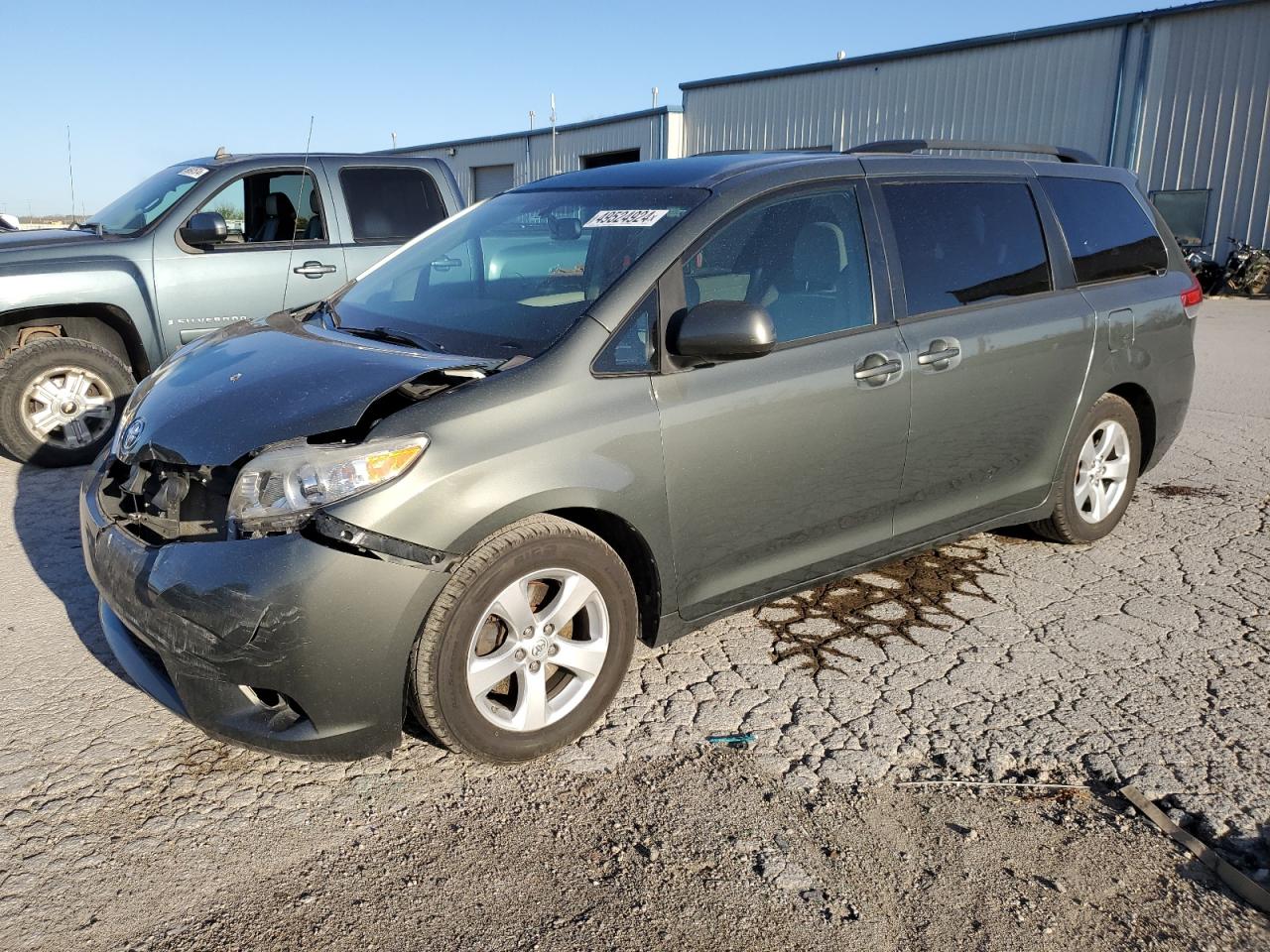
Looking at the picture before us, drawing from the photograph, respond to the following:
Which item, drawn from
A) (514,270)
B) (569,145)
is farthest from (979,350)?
(569,145)

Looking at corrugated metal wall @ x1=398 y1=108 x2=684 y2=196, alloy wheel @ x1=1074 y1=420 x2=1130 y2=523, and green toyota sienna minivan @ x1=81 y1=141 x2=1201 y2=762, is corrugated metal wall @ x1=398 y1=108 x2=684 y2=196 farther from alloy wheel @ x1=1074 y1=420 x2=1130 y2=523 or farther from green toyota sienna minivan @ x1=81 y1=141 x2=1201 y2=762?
green toyota sienna minivan @ x1=81 y1=141 x2=1201 y2=762

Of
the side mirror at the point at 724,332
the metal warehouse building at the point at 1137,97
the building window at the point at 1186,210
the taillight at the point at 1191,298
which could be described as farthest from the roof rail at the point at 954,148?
the building window at the point at 1186,210

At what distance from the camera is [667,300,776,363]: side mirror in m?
3.10

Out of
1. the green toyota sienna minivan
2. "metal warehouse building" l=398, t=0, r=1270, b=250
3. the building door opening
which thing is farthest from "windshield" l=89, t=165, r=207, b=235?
the building door opening

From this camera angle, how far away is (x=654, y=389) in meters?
3.16

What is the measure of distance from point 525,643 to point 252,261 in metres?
4.71

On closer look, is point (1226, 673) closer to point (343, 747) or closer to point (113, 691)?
point (343, 747)

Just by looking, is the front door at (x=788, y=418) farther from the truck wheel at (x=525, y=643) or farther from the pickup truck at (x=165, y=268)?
the pickup truck at (x=165, y=268)

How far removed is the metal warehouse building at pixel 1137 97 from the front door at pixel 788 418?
1661 centimetres

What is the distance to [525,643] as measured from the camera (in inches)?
117

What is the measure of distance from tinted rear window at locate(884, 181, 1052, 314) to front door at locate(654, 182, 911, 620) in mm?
222

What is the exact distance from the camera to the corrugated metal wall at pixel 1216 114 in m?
17.4

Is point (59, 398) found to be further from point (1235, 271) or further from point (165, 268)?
point (1235, 271)

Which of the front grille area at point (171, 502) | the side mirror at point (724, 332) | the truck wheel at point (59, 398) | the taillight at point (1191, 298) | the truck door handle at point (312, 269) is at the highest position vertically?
the side mirror at point (724, 332)
